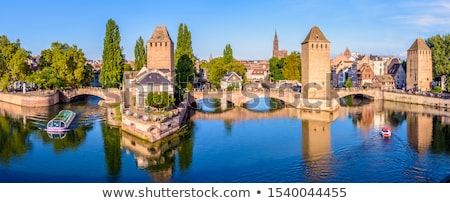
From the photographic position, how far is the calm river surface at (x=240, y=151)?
15.6 metres

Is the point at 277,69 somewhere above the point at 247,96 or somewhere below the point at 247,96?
above

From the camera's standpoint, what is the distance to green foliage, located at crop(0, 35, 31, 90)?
39.0 meters

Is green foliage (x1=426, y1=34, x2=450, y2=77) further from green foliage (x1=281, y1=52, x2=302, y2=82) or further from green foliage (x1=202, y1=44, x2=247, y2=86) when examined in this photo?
green foliage (x1=202, y1=44, x2=247, y2=86)

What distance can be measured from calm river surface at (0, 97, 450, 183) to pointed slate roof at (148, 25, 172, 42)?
26.3ft

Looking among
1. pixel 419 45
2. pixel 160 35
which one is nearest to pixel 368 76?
pixel 419 45

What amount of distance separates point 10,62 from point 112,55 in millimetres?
8883

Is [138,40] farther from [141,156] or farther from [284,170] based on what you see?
[284,170]

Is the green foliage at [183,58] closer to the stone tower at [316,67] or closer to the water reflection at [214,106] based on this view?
the water reflection at [214,106]

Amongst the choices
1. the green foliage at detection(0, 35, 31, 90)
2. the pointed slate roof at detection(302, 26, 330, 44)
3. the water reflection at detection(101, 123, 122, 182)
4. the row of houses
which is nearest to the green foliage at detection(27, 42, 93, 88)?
the green foliage at detection(0, 35, 31, 90)

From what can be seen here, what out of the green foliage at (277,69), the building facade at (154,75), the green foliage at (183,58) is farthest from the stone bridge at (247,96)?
the green foliage at (277,69)

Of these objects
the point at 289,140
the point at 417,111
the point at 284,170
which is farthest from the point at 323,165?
the point at 417,111

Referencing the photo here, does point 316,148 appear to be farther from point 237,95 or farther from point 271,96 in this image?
point 237,95

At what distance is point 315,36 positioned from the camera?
3497cm

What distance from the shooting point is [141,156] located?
60.5ft
